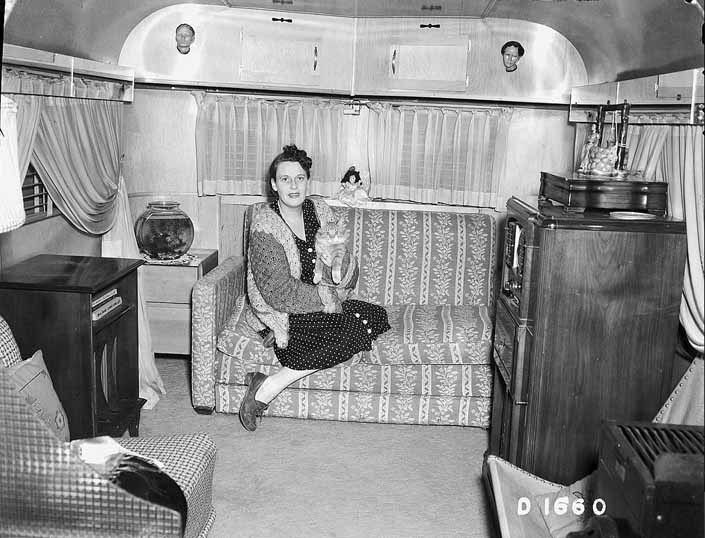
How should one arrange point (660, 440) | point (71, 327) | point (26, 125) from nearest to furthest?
point (660, 440) → point (71, 327) → point (26, 125)

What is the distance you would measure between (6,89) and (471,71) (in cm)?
291

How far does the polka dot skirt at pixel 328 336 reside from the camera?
411 centimetres

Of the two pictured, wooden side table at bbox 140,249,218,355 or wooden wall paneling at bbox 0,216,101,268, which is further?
wooden side table at bbox 140,249,218,355

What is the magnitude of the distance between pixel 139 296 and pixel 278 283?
0.93 metres

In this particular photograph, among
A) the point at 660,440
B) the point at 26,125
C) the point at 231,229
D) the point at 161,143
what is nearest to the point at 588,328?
the point at 660,440

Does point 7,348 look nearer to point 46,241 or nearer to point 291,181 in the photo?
point 46,241

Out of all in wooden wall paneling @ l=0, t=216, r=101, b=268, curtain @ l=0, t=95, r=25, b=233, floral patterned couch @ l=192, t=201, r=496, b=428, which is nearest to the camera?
curtain @ l=0, t=95, r=25, b=233

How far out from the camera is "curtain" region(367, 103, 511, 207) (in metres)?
5.13

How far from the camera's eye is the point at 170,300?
16.1 ft

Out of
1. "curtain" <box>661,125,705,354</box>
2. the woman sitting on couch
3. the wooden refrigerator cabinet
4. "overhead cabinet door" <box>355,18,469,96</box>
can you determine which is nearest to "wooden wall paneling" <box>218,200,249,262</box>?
the woman sitting on couch

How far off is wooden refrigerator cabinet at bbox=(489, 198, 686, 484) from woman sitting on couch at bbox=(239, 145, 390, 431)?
4.59 feet

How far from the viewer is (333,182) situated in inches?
208

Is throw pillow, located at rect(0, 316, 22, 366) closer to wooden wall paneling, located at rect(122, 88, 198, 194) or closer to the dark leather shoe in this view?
the dark leather shoe

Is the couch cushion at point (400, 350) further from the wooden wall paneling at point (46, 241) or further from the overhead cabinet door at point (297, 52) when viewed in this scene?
the overhead cabinet door at point (297, 52)
